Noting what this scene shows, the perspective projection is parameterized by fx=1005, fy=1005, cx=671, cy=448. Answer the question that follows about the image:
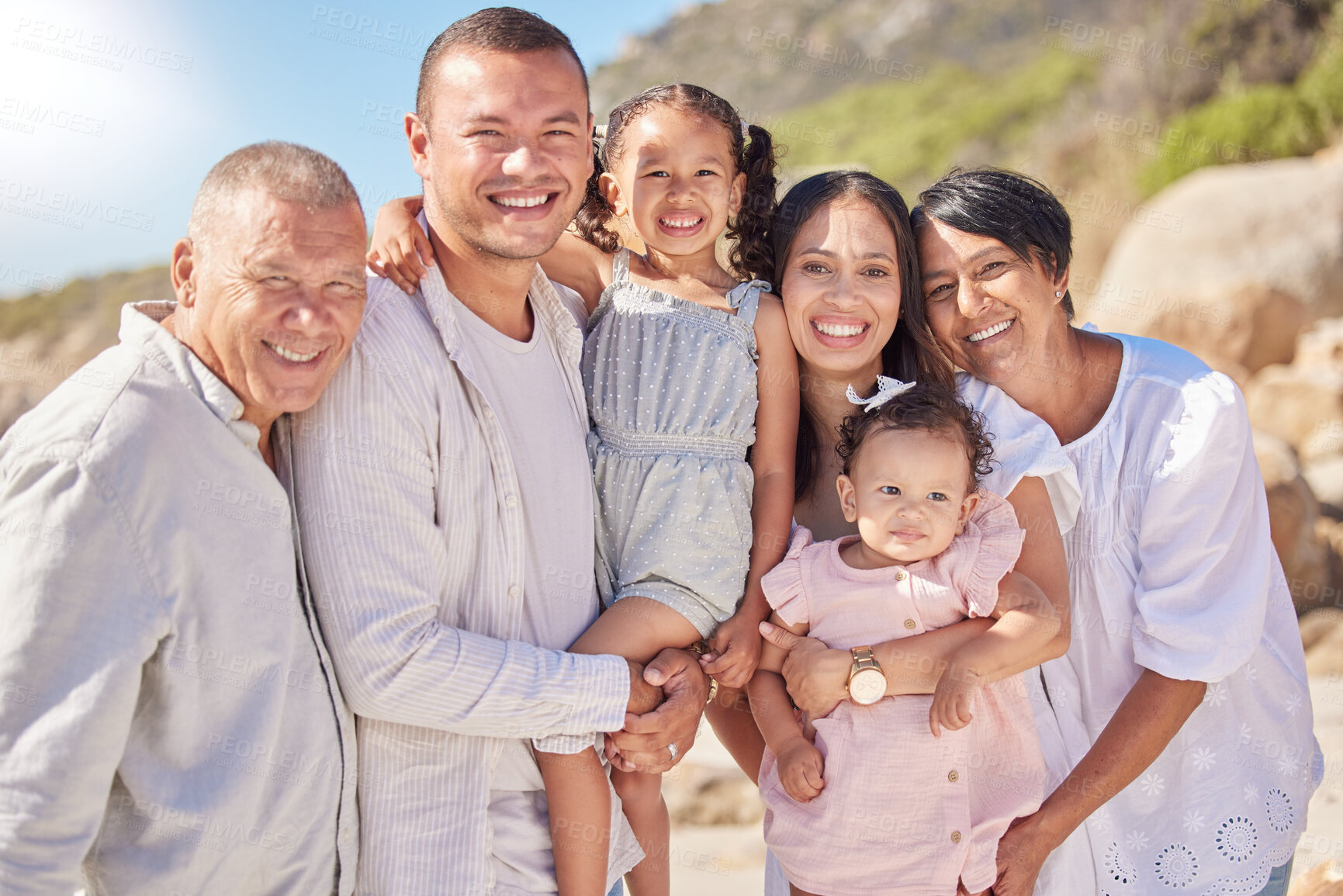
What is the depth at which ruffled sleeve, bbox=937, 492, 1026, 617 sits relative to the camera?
2701 mm

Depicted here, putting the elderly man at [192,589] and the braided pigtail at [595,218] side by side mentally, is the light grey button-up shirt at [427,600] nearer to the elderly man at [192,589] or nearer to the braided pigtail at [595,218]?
the elderly man at [192,589]

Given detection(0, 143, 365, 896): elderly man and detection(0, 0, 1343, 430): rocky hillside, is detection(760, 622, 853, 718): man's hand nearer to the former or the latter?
detection(0, 143, 365, 896): elderly man

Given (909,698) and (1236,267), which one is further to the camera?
(1236,267)

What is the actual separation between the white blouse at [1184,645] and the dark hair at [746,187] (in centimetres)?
128

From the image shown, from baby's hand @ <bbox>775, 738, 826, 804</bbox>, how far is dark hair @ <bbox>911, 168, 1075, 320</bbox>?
162 centimetres

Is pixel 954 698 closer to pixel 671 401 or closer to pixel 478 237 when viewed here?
pixel 671 401

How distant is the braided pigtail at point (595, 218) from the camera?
3525mm

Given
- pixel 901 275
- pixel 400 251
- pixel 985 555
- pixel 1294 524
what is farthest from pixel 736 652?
pixel 1294 524

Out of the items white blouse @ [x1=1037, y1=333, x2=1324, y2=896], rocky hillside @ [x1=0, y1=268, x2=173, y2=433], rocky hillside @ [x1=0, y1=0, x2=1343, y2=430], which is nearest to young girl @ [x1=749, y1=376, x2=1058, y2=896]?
white blouse @ [x1=1037, y1=333, x2=1324, y2=896]

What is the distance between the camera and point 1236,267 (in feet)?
32.6

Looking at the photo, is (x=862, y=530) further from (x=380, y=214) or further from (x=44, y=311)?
(x=44, y=311)

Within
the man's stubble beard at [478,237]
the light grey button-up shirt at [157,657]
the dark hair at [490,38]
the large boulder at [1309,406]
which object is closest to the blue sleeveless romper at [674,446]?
the man's stubble beard at [478,237]

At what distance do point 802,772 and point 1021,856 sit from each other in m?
0.64

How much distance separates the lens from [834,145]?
33438 mm
